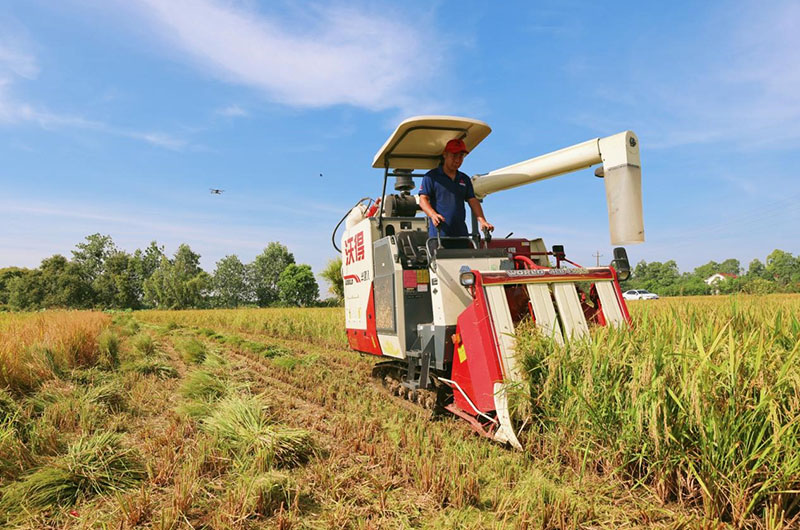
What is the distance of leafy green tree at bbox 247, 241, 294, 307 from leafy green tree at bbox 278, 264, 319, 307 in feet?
27.5

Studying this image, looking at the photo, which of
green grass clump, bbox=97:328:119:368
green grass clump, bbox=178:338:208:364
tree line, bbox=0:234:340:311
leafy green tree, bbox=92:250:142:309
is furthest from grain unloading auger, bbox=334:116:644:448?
leafy green tree, bbox=92:250:142:309

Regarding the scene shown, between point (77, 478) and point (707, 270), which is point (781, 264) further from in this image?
→ point (77, 478)

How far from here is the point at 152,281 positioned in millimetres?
65062

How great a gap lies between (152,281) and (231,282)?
16024mm

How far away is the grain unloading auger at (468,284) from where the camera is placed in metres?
3.78

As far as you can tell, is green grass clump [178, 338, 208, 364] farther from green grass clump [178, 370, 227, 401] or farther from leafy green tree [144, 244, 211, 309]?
leafy green tree [144, 244, 211, 309]

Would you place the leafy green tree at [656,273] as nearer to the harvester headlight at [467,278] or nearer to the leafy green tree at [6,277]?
the harvester headlight at [467,278]

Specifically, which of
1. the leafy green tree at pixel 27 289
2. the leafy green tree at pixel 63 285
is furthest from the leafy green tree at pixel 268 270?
the leafy green tree at pixel 27 289

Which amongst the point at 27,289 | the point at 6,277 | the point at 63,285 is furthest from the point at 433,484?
the point at 6,277

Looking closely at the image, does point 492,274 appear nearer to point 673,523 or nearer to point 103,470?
point 673,523

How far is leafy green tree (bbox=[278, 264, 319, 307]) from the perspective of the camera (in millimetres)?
69375

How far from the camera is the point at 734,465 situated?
2318 mm

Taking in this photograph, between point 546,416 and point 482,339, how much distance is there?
762mm

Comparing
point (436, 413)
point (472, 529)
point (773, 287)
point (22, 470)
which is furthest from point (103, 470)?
point (773, 287)
